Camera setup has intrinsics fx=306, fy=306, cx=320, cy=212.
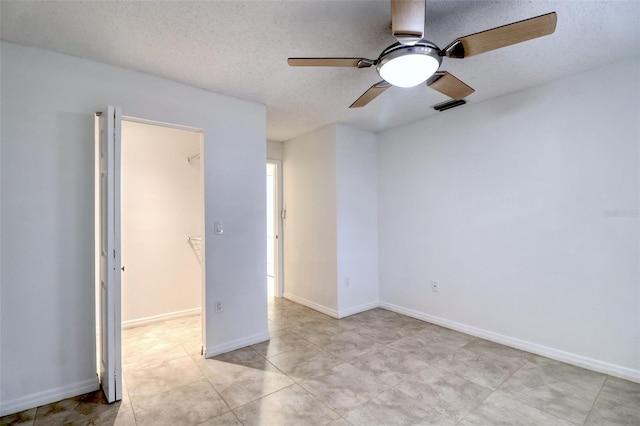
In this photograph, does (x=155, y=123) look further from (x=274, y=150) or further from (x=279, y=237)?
(x=279, y=237)

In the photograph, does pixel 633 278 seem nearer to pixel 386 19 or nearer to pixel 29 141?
pixel 386 19

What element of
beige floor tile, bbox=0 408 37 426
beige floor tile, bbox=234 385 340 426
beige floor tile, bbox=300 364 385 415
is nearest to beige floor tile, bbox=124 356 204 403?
beige floor tile, bbox=0 408 37 426

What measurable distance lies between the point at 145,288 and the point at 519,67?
431cm

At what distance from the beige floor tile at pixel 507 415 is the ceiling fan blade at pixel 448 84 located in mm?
2136

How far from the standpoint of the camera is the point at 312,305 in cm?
417

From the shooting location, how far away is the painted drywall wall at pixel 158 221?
349cm

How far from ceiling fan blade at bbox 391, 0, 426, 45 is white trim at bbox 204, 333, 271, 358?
2.78m

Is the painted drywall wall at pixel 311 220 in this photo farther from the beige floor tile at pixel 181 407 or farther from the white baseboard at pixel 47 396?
the white baseboard at pixel 47 396

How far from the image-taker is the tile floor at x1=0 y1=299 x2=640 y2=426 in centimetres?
191

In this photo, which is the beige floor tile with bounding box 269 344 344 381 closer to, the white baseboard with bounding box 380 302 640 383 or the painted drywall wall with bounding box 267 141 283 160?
the white baseboard with bounding box 380 302 640 383

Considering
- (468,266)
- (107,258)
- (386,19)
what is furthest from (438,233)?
(107,258)

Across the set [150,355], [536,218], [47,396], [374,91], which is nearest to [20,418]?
[47,396]

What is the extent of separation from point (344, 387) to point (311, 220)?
2.32 meters

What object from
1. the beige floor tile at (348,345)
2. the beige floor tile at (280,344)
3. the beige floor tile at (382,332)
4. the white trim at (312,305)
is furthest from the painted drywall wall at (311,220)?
the beige floor tile at (280,344)
